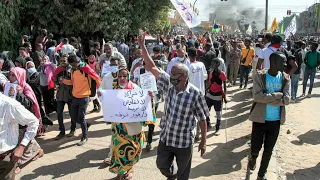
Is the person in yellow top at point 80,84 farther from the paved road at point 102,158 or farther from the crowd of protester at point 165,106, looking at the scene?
the paved road at point 102,158

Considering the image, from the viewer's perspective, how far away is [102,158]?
5.81 metres

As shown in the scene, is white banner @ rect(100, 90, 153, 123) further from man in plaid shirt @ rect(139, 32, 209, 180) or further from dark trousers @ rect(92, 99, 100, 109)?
dark trousers @ rect(92, 99, 100, 109)

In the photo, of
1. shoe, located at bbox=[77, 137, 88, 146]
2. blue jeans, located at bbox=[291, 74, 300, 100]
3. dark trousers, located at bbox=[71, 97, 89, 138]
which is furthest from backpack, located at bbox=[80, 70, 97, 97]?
blue jeans, located at bbox=[291, 74, 300, 100]

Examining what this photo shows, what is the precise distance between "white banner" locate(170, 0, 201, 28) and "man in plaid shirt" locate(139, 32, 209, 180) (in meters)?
4.36

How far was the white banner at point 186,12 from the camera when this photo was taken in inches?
309

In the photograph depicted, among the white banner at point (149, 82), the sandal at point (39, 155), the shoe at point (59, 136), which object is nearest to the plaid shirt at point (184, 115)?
the white banner at point (149, 82)

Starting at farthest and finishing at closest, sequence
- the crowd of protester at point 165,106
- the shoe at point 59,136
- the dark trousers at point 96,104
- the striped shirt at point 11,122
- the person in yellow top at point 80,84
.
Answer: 1. the dark trousers at point 96,104
2. the shoe at point 59,136
3. the person in yellow top at point 80,84
4. the crowd of protester at point 165,106
5. the striped shirt at point 11,122

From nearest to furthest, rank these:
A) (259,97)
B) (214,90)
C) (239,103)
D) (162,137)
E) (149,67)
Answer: (162,137) < (259,97) < (149,67) < (214,90) < (239,103)

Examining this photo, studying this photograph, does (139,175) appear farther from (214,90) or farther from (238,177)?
(214,90)

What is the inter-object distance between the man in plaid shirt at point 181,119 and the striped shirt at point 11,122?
4.98 ft

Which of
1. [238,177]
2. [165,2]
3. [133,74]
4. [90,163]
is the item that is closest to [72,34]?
[165,2]

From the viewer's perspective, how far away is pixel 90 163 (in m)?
5.59

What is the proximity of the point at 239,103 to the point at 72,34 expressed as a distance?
10.0 metres

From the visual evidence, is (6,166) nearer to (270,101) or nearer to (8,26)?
(270,101)
